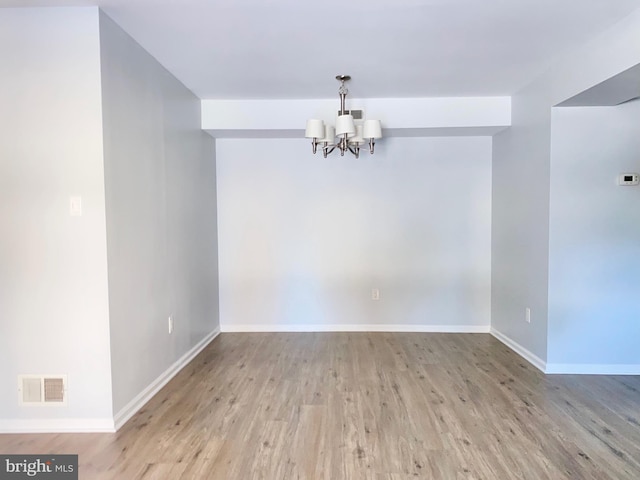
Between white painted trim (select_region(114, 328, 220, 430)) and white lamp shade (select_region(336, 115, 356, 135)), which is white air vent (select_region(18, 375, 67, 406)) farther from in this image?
white lamp shade (select_region(336, 115, 356, 135))

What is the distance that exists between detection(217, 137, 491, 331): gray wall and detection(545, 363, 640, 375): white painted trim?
1275 millimetres

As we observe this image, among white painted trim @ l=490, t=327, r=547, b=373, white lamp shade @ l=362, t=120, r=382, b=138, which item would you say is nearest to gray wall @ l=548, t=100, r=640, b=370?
white painted trim @ l=490, t=327, r=547, b=373

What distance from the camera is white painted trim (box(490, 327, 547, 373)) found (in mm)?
3305

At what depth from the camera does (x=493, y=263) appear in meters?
4.39

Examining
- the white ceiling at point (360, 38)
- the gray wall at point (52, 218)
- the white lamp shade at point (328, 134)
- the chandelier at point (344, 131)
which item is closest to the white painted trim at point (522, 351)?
the chandelier at point (344, 131)

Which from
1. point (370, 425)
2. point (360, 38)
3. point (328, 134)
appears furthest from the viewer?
point (328, 134)

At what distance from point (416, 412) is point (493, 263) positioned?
2.43 m

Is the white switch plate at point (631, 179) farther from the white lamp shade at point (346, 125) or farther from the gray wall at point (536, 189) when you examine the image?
the white lamp shade at point (346, 125)

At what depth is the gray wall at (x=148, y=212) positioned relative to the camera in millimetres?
2365

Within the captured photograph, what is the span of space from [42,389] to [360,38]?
2969mm

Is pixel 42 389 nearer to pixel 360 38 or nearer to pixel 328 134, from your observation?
pixel 328 134

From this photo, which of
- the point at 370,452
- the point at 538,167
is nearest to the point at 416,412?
the point at 370,452

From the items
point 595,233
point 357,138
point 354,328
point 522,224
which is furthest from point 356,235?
point 595,233

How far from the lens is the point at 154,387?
9.41ft
